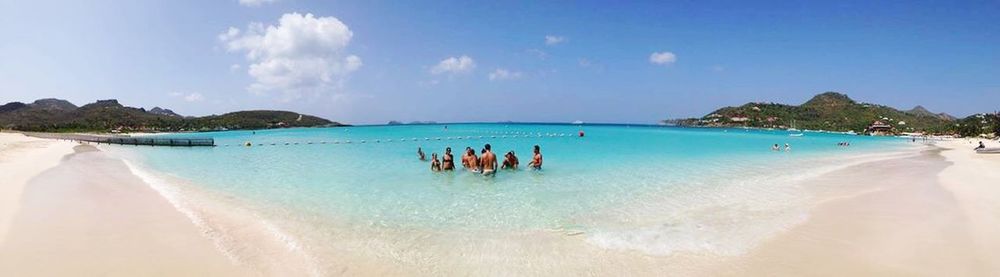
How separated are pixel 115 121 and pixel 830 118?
163102 mm

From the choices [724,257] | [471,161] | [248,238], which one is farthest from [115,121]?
[724,257]

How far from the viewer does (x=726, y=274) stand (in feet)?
19.4

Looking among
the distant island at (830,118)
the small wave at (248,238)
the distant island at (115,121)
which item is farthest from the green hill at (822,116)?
the distant island at (115,121)

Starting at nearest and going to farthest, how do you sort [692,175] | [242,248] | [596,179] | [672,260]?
[672,260], [242,248], [596,179], [692,175]

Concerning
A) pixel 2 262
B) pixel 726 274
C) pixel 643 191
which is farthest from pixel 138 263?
pixel 643 191

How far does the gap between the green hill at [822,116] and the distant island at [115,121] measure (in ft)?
441

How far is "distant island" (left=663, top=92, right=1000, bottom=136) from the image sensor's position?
94438 mm

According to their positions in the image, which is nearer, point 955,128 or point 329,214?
point 329,214

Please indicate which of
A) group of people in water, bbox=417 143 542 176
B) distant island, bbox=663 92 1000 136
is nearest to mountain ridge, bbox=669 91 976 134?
distant island, bbox=663 92 1000 136

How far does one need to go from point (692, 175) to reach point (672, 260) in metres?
11.5

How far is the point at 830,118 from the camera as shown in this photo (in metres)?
122

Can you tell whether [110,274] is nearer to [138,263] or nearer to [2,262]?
[138,263]

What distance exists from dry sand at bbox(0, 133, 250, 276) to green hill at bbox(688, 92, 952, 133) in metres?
112

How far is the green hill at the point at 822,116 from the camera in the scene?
10788 centimetres
